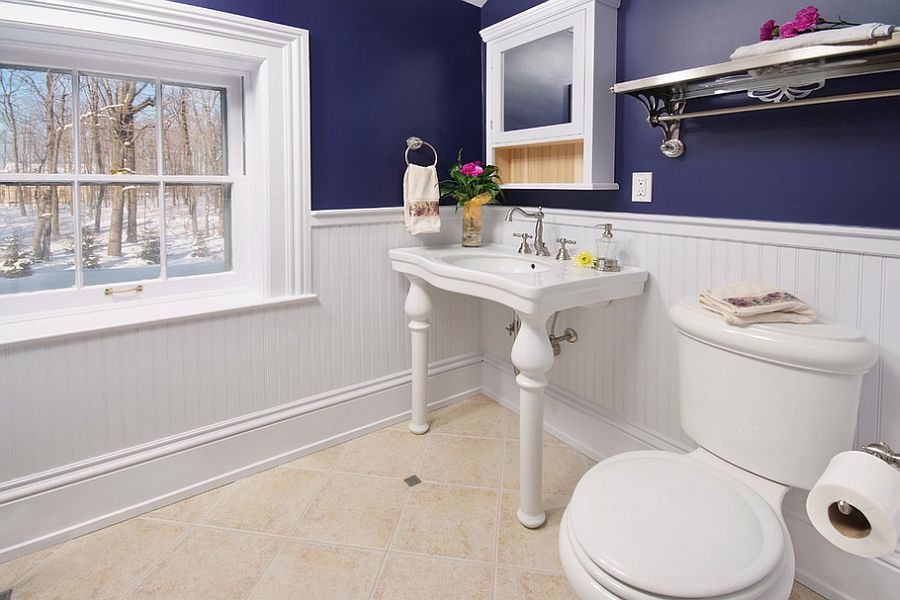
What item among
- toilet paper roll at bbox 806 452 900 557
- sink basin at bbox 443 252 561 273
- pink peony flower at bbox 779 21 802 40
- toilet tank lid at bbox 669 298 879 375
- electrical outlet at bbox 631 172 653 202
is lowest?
toilet paper roll at bbox 806 452 900 557

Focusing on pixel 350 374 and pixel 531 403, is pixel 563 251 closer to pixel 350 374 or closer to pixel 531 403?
Result: pixel 531 403

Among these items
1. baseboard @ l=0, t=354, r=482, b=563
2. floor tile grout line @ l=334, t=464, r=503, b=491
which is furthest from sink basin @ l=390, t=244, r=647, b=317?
floor tile grout line @ l=334, t=464, r=503, b=491

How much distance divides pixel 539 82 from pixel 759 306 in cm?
129

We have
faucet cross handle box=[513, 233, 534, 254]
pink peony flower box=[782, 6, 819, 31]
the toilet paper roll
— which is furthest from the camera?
faucet cross handle box=[513, 233, 534, 254]

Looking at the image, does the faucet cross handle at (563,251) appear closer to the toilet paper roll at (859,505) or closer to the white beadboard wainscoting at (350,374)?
the white beadboard wainscoting at (350,374)

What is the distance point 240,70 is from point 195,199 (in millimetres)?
510

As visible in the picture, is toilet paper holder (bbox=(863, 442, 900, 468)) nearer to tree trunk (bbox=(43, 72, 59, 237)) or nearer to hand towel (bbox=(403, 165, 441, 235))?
hand towel (bbox=(403, 165, 441, 235))

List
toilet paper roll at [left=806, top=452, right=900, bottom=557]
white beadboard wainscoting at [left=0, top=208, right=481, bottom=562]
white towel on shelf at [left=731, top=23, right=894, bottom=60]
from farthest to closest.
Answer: white beadboard wainscoting at [left=0, top=208, right=481, bottom=562]
white towel on shelf at [left=731, top=23, right=894, bottom=60]
toilet paper roll at [left=806, top=452, right=900, bottom=557]

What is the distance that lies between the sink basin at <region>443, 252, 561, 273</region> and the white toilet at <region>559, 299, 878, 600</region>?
744 millimetres

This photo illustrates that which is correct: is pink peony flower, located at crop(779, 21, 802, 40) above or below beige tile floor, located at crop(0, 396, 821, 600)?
above

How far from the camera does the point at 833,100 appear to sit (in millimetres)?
1369

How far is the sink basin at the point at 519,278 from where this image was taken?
170 centimetres

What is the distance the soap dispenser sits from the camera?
1.94 metres

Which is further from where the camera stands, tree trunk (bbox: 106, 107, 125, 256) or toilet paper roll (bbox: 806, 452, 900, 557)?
tree trunk (bbox: 106, 107, 125, 256)
